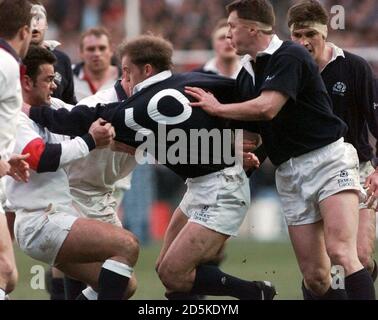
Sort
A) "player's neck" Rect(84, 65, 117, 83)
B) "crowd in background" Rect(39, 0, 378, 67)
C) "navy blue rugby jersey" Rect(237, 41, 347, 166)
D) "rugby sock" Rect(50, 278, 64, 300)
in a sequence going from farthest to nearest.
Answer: "crowd in background" Rect(39, 0, 378, 67) → "player's neck" Rect(84, 65, 117, 83) → "rugby sock" Rect(50, 278, 64, 300) → "navy blue rugby jersey" Rect(237, 41, 347, 166)

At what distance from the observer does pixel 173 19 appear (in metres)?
18.5

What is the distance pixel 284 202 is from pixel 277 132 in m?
0.52

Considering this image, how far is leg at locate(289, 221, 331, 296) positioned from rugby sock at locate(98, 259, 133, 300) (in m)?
1.13

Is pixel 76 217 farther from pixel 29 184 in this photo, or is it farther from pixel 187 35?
pixel 187 35

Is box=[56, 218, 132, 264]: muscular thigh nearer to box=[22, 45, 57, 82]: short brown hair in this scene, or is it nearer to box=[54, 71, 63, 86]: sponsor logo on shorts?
box=[22, 45, 57, 82]: short brown hair

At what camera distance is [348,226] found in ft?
23.9

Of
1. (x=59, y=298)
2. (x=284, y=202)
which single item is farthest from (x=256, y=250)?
(x=284, y=202)

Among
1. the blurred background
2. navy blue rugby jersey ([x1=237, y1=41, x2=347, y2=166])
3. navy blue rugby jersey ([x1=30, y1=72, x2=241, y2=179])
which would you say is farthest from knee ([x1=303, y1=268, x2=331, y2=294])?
the blurred background

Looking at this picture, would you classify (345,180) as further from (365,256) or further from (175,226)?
(175,226)

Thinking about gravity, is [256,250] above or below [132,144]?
below

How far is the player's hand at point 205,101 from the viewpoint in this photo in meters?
7.32

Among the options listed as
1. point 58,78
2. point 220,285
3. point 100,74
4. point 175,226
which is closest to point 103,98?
point 175,226

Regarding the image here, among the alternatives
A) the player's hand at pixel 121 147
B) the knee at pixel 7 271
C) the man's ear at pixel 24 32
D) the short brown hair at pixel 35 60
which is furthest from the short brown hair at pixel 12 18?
the knee at pixel 7 271

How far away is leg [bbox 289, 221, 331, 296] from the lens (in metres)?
7.62
